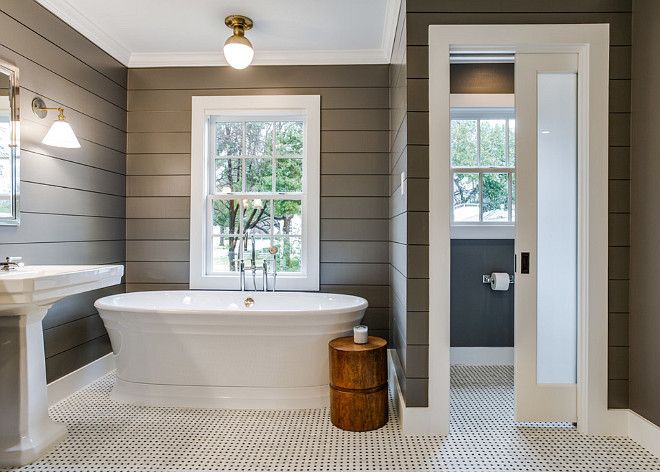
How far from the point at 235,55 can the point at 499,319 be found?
2892 millimetres

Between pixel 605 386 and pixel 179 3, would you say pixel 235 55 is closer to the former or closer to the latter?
pixel 179 3

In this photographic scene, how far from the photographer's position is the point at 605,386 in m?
2.40

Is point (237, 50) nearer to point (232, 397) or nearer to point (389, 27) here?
point (389, 27)

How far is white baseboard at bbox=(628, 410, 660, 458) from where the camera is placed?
7.25 ft

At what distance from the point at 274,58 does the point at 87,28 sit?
4.30 feet

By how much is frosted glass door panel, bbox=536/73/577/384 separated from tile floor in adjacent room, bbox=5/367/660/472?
492 mm

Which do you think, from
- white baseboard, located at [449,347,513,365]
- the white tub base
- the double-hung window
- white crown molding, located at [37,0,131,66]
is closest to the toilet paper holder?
the double-hung window

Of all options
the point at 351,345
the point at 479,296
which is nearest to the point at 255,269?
the point at 351,345

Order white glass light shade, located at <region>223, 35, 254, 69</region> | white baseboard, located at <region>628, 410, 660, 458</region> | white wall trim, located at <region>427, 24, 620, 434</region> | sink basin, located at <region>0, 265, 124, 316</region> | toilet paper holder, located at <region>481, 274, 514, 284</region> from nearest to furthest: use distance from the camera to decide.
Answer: sink basin, located at <region>0, 265, 124, 316</region> < white baseboard, located at <region>628, 410, 660, 458</region> < white wall trim, located at <region>427, 24, 620, 434</region> < white glass light shade, located at <region>223, 35, 254, 69</region> < toilet paper holder, located at <region>481, 274, 514, 284</region>

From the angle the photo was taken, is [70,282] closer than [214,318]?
Yes

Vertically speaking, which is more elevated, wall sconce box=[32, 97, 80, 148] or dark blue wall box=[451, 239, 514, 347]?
wall sconce box=[32, 97, 80, 148]

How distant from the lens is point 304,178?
3598 millimetres

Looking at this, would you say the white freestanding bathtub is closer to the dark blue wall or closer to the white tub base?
the white tub base

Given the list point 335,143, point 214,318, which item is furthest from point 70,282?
point 335,143
